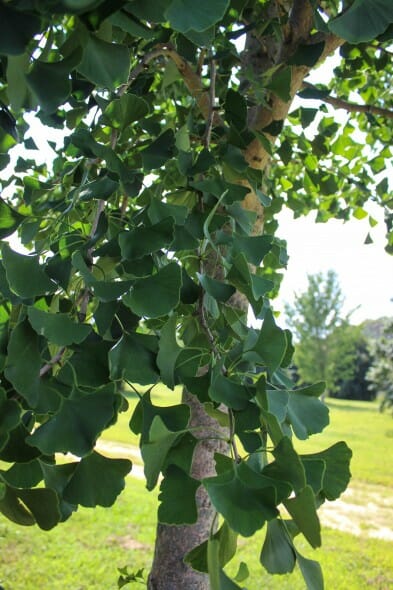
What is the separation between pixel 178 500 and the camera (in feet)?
2.02

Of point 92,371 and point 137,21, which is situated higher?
point 137,21

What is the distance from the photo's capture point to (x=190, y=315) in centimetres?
86

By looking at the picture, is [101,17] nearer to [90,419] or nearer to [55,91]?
[55,91]

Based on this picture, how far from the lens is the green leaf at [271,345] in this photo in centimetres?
66

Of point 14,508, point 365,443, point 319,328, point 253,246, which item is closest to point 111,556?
point 14,508

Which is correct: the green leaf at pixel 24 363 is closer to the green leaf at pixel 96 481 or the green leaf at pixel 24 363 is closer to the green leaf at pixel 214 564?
the green leaf at pixel 96 481

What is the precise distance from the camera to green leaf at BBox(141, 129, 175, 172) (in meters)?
0.85

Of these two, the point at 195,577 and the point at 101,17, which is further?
the point at 195,577

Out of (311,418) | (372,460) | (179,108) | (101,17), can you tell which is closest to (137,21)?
(101,17)

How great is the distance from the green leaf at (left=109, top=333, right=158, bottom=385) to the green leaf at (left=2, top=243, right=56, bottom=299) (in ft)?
0.35

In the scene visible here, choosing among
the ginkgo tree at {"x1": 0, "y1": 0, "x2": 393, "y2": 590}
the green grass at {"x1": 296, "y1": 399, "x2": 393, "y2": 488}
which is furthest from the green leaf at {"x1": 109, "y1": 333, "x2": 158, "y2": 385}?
the green grass at {"x1": 296, "y1": 399, "x2": 393, "y2": 488}

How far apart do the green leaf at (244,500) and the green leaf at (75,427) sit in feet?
0.43

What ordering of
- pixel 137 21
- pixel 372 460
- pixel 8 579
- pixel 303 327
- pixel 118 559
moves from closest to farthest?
pixel 137 21, pixel 8 579, pixel 118 559, pixel 372 460, pixel 303 327

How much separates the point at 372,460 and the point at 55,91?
10272mm
